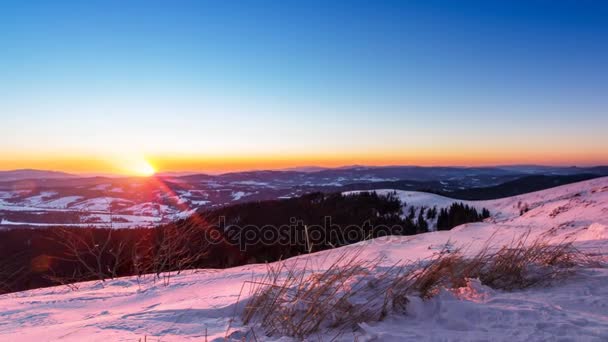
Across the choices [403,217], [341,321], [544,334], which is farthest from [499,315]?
[403,217]

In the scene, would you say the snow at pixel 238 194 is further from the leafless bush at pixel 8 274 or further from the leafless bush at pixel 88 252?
the leafless bush at pixel 8 274

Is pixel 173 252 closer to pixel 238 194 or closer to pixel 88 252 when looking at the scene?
pixel 88 252

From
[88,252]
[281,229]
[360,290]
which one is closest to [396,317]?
[360,290]

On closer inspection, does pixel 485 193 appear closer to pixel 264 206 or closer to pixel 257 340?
pixel 264 206

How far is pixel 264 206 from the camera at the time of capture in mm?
51875

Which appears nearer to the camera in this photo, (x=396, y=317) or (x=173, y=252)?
(x=396, y=317)

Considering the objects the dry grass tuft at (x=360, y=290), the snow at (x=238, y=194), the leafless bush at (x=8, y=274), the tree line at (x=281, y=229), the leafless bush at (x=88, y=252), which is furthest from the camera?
the snow at (x=238, y=194)

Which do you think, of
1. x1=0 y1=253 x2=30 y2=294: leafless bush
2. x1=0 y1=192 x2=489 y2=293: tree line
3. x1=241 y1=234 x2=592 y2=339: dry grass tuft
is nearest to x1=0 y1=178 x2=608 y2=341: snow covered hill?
x1=241 y1=234 x2=592 y2=339: dry grass tuft

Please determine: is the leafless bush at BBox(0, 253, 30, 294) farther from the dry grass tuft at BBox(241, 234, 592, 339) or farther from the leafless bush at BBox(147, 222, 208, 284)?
the dry grass tuft at BBox(241, 234, 592, 339)

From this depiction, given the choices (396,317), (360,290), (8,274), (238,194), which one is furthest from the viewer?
(238,194)

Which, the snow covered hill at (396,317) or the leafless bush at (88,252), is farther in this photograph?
the leafless bush at (88,252)

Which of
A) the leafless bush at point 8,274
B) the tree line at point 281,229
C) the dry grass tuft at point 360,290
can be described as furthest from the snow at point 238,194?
the dry grass tuft at point 360,290

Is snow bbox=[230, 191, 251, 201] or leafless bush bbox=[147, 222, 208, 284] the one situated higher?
leafless bush bbox=[147, 222, 208, 284]

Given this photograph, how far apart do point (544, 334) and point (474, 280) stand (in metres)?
1.08
